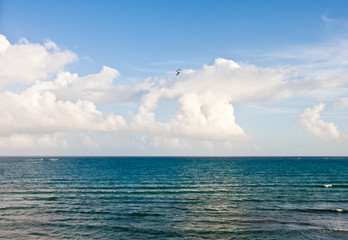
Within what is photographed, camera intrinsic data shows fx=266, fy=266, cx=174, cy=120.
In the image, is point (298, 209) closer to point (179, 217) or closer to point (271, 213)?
point (271, 213)

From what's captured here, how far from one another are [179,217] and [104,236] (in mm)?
10115

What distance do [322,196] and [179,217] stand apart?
29.0 metres

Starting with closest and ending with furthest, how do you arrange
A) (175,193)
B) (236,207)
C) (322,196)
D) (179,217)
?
(179,217) → (236,207) → (322,196) → (175,193)

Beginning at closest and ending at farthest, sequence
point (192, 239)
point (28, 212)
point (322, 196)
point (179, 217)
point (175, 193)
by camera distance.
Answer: point (192, 239)
point (179, 217)
point (28, 212)
point (322, 196)
point (175, 193)

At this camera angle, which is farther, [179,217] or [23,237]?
[179,217]

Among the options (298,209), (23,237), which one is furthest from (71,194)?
(298,209)

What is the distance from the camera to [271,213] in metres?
35.8

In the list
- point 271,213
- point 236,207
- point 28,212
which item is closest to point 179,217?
point 236,207

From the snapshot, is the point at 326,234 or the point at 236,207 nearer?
the point at 326,234

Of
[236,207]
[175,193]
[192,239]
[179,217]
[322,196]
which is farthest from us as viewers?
[175,193]

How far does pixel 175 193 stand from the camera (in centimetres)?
5078

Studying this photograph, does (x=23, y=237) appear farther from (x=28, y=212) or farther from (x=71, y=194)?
(x=71, y=194)

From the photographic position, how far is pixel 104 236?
27891mm

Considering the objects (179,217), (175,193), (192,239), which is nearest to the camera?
(192,239)
